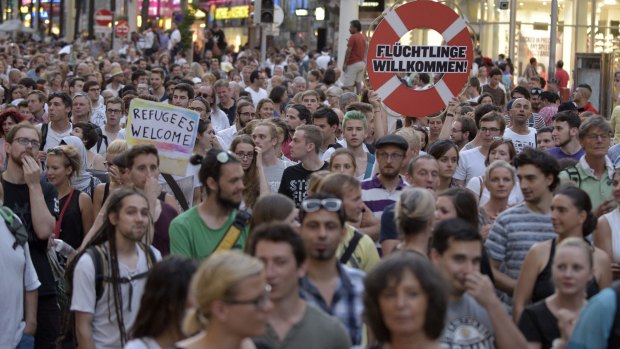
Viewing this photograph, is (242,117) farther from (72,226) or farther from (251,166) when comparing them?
(72,226)

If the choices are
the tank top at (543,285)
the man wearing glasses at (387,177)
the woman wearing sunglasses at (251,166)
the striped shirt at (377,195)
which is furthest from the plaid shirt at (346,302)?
the woman wearing sunglasses at (251,166)

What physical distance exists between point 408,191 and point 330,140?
6.40 m

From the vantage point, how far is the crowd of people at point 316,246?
550cm

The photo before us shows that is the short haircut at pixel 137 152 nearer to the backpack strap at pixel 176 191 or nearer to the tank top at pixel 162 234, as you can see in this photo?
the tank top at pixel 162 234

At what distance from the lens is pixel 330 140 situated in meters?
14.0

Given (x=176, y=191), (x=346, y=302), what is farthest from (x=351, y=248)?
(x=176, y=191)

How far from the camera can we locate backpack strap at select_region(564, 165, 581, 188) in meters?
10.5

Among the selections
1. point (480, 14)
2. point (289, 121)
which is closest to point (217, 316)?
point (289, 121)

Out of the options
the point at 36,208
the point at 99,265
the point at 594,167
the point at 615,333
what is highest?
the point at 594,167

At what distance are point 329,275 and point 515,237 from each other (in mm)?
2107

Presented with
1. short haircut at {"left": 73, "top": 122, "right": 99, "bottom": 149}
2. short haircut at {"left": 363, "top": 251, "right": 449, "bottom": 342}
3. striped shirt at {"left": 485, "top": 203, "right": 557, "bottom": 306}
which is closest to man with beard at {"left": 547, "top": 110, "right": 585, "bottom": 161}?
striped shirt at {"left": 485, "top": 203, "right": 557, "bottom": 306}

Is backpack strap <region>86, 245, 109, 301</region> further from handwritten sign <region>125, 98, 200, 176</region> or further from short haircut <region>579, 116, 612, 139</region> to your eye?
short haircut <region>579, 116, 612, 139</region>

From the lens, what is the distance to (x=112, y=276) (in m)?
7.60

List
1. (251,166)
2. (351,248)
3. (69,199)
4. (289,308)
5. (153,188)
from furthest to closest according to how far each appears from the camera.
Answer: (251,166)
(69,199)
(153,188)
(351,248)
(289,308)
